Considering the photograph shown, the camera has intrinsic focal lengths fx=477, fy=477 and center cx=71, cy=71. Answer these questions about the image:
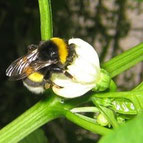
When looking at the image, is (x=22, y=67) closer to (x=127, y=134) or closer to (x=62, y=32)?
(x=127, y=134)

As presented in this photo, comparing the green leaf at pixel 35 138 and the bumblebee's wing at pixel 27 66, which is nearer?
the bumblebee's wing at pixel 27 66

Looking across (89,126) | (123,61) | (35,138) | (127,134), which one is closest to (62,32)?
(35,138)

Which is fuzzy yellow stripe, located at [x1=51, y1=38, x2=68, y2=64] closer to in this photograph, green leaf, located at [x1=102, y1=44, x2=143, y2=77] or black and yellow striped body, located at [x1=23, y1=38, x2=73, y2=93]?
black and yellow striped body, located at [x1=23, y1=38, x2=73, y2=93]

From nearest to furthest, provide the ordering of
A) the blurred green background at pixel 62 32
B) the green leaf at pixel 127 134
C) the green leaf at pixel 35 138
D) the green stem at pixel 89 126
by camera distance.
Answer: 1. the green leaf at pixel 127 134
2. the green stem at pixel 89 126
3. the green leaf at pixel 35 138
4. the blurred green background at pixel 62 32

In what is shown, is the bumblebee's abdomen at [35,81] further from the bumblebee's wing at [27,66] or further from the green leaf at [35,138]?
the green leaf at [35,138]

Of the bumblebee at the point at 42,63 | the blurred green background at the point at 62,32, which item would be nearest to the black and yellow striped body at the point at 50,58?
the bumblebee at the point at 42,63

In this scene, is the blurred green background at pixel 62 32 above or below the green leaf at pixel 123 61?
below

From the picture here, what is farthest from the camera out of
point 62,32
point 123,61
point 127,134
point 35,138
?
point 62,32
